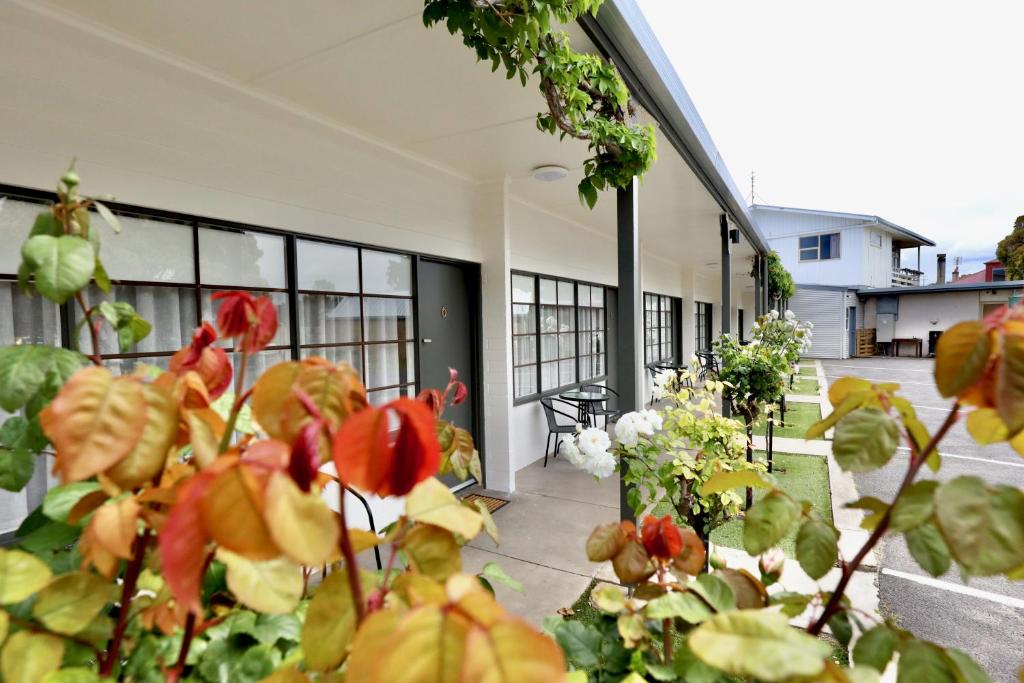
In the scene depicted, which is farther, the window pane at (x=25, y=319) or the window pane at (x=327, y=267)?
the window pane at (x=327, y=267)

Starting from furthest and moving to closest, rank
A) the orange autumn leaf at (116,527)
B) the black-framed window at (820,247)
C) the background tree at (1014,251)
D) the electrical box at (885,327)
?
the electrical box at (885,327) → the black-framed window at (820,247) → the background tree at (1014,251) → the orange autumn leaf at (116,527)

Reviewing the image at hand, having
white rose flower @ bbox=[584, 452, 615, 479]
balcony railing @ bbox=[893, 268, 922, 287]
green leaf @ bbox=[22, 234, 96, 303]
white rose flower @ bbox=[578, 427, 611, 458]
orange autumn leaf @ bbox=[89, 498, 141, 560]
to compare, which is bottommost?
white rose flower @ bbox=[584, 452, 615, 479]

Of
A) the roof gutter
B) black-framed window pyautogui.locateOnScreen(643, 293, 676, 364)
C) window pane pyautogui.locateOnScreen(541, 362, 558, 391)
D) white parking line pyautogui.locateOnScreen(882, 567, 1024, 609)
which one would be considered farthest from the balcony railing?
white parking line pyautogui.locateOnScreen(882, 567, 1024, 609)

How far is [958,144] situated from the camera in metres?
10.1

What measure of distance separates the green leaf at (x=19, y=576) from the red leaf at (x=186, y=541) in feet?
0.77

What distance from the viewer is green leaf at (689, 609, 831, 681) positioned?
366 mm

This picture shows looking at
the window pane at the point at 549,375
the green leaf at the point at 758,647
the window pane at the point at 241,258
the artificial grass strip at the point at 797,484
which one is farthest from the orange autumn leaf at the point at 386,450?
the window pane at the point at 549,375

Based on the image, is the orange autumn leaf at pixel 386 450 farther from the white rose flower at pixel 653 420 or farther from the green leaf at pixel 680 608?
the white rose flower at pixel 653 420

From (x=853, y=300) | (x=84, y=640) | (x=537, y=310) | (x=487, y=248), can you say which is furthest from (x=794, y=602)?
(x=853, y=300)

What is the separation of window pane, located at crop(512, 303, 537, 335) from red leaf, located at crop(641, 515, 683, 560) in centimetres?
421

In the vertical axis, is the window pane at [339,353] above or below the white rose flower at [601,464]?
above

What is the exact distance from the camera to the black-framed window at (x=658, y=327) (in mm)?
9172

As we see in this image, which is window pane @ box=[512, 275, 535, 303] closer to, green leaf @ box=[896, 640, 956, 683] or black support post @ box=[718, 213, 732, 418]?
black support post @ box=[718, 213, 732, 418]

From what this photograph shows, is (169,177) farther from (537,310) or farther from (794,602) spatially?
(537,310)
